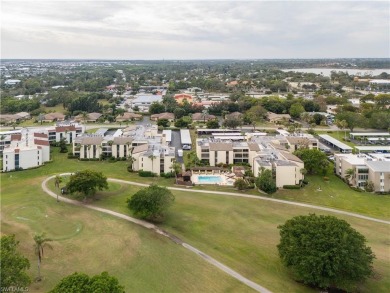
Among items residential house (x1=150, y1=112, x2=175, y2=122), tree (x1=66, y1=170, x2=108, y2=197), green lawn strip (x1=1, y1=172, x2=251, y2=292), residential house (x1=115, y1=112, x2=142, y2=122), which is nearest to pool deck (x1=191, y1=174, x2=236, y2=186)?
tree (x1=66, y1=170, x2=108, y2=197)

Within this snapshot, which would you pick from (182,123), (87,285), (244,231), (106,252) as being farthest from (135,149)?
(87,285)

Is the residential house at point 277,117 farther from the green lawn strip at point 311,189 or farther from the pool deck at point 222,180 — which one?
the pool deck at point 222,180

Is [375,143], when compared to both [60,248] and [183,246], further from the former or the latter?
[60,248]

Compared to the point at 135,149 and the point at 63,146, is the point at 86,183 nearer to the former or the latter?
the point at 135,149

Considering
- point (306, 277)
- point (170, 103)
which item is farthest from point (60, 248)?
point (170, 103)

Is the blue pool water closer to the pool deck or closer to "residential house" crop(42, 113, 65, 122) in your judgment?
the pool deck

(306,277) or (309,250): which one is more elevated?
(309,250)

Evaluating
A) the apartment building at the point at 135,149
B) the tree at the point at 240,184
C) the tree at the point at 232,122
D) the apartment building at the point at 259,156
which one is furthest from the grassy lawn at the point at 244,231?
the tree at the point at 232,122
